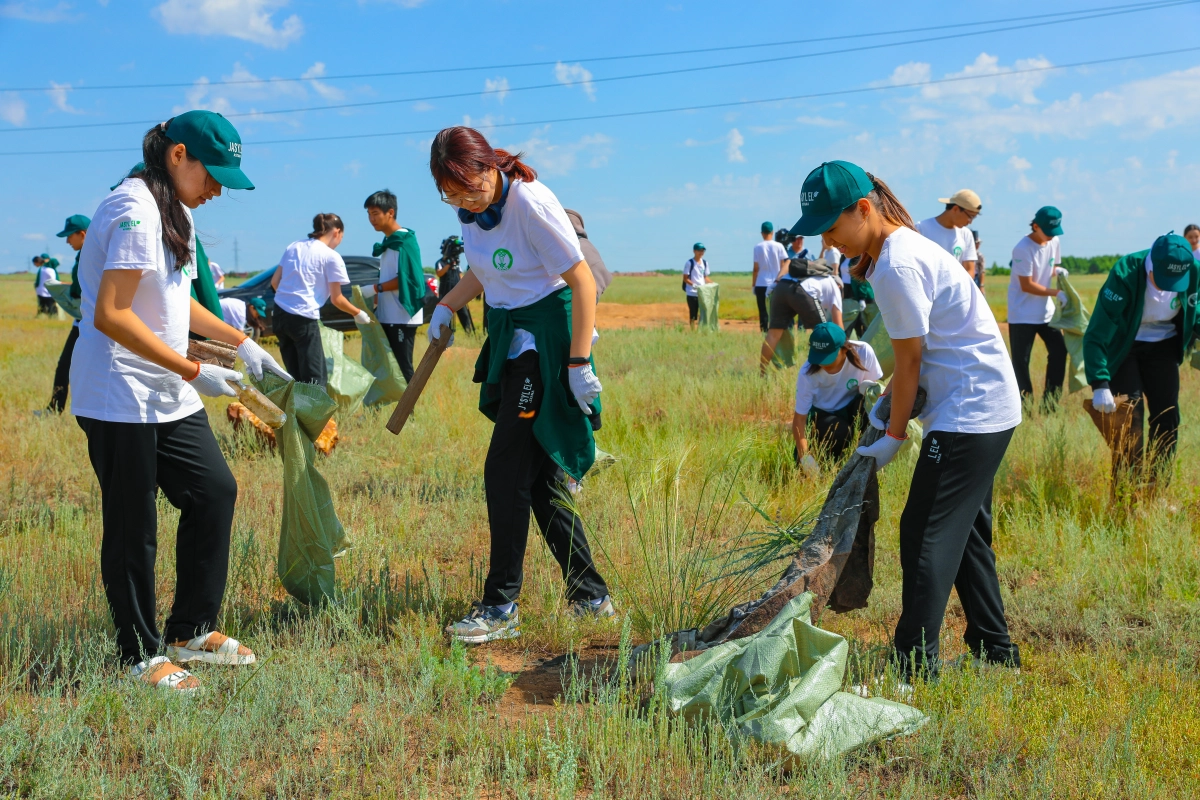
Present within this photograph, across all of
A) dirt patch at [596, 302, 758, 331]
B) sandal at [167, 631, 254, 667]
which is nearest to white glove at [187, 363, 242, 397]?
sandal at [167, 631, 254, 667]

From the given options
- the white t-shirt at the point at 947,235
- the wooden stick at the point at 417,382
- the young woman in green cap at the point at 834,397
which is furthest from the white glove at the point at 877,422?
the white t-shirt at the point at 947,235

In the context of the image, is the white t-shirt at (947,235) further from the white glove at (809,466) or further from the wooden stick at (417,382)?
the wooden stick at (417,382)

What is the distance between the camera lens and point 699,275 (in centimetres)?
1870

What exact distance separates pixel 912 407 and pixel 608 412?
15.9 feet

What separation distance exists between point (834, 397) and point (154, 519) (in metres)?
4.19

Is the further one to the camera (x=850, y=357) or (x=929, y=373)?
(x=850, y=357)

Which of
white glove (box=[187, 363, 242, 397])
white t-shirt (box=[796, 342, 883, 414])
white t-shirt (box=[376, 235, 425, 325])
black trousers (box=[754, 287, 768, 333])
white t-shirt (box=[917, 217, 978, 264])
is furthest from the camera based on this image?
black trousers (box=[754, 287, 768, 333])

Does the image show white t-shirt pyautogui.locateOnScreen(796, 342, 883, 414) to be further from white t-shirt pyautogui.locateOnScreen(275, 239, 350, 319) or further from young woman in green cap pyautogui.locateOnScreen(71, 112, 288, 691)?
young woman in green cap pyautogui.locateOnScreen(71, 112, 288, 691)

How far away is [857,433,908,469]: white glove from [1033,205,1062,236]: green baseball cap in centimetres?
540

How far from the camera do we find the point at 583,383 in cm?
342

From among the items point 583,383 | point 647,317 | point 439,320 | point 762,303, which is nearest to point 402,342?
point 439,320

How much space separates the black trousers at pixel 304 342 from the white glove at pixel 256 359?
146 inches

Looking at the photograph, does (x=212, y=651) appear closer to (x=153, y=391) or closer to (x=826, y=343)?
(x=153, y=391)

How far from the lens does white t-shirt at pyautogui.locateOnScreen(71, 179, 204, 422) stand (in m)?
2.78
